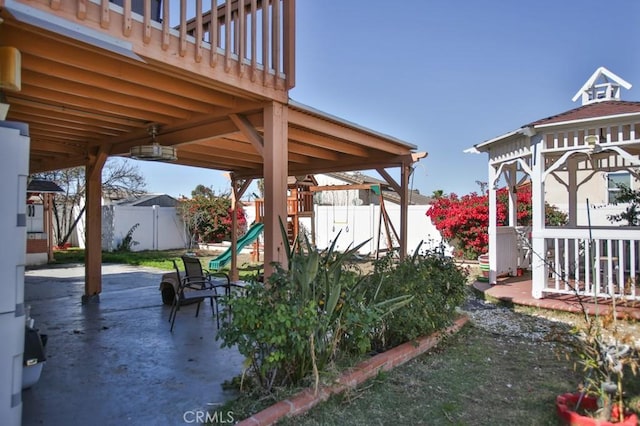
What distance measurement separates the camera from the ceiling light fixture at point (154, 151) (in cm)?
541

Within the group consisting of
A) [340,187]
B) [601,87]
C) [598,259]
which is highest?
[601,87]

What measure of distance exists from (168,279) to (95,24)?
4.39m

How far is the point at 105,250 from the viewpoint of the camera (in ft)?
53.8

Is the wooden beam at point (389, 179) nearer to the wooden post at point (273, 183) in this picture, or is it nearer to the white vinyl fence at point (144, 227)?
the wooden post at point (273, 183)

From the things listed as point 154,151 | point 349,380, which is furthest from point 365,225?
point 349,380

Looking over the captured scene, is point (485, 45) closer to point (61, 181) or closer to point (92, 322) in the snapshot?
point (92, 322)

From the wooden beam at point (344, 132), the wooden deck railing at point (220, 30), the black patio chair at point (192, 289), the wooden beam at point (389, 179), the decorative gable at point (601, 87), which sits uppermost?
the decorative gable at point (601, 87)

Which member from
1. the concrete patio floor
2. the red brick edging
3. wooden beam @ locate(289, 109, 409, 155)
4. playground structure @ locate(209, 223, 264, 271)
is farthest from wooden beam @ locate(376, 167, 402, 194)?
playground structure @ locate(209, 223, 264, 271)

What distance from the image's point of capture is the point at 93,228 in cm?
716

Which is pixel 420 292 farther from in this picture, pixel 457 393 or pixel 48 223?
pixel 48 223

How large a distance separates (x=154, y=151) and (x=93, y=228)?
2677 mm

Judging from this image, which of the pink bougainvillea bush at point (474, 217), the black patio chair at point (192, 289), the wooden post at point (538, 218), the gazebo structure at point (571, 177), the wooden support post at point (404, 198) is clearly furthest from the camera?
the pink bougainvillea bush at point (474, 217)
